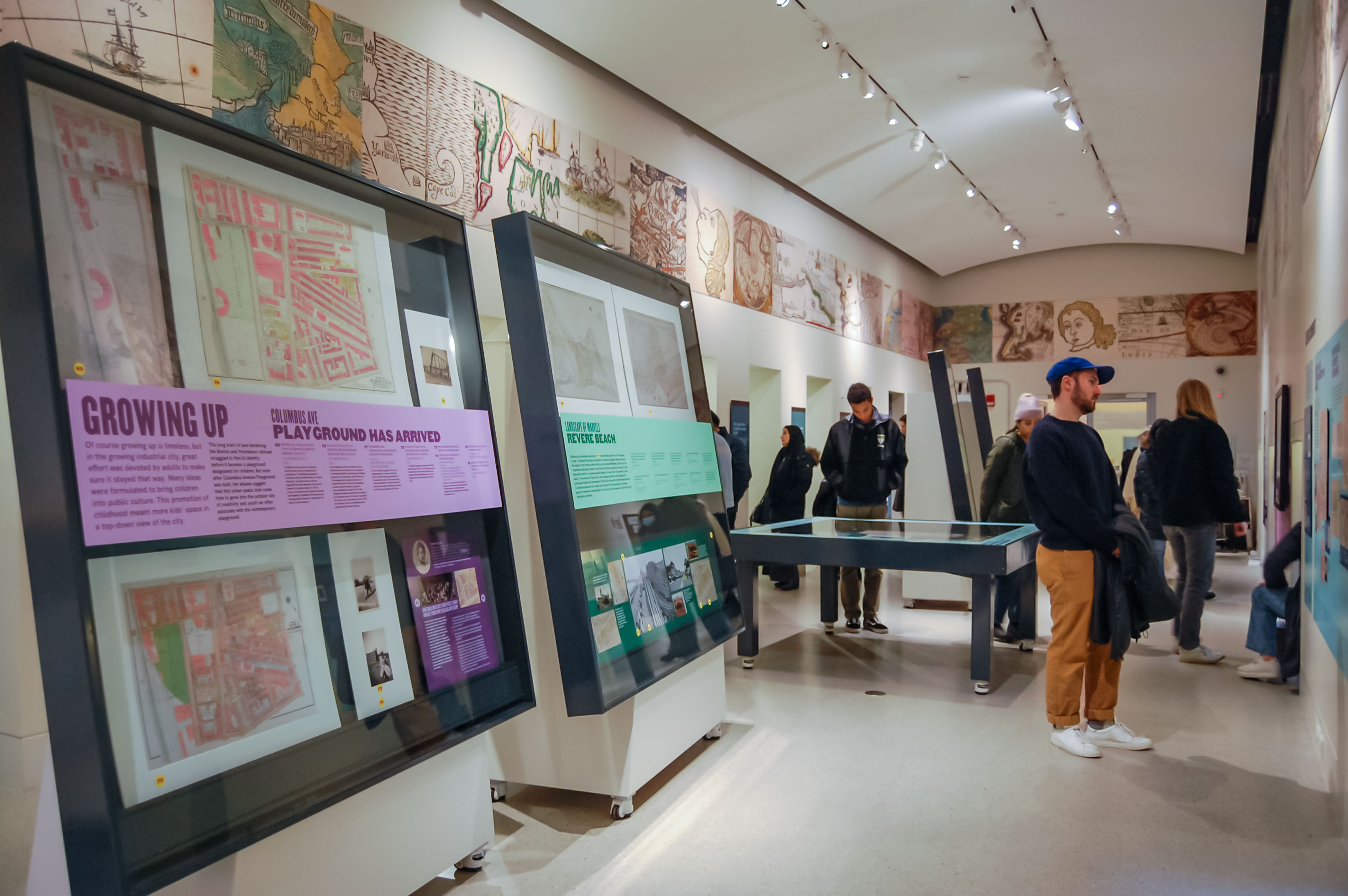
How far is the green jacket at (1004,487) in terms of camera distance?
20.3 ft

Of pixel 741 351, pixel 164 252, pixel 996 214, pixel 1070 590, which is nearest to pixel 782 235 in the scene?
pixel 741 351

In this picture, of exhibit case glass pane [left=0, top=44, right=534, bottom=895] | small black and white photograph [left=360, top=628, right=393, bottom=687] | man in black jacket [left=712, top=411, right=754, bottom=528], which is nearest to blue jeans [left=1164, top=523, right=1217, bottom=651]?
man in black jacket [left=712, top=411, right=754, bottom=528]

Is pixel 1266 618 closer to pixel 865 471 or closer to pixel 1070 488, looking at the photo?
pixel 1070 488

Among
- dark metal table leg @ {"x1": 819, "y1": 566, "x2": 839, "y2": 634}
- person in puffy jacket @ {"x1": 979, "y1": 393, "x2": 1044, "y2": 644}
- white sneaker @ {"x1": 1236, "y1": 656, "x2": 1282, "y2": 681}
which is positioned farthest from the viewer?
dark metal table leg @ {"x1": 819, "y1": 566, "x2": 839, "y2": 634}

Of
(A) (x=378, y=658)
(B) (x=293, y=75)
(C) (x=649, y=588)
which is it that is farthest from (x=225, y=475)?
(B) (x=293, y=75)

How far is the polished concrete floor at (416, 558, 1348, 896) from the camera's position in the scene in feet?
9.11

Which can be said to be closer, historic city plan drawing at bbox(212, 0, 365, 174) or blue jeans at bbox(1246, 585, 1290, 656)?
historic city plan drawing at bbox(212, 0, 365, 174)

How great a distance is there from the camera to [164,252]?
1958 millimetres

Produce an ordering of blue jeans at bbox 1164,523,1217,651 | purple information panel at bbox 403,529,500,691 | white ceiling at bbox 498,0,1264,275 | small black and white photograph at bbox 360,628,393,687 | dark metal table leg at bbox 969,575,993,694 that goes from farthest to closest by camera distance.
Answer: white ceiling at bbox 498,0,1264,275 → blue jeans at bbox 1164,523,1217,651 → dark metal table leg at bbox 969,575,993,694 → purple information panel at bbox 403,529,500,691 → small black and white photograph at bbox 360,628,393,687

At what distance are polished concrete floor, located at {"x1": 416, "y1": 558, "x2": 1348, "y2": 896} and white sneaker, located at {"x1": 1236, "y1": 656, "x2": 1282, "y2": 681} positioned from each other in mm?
178

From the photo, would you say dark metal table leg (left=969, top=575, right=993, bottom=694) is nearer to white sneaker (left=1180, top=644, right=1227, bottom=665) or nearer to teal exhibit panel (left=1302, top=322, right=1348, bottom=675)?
teal exhibit panel (left=1302, top=322, right=1348, bottom=675)

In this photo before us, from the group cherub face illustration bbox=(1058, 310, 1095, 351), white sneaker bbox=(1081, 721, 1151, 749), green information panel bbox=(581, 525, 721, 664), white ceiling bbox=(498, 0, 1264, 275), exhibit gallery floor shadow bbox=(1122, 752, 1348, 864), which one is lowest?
exhibit gallery floor shadow bbox=(1122, 752, 1348, 864)

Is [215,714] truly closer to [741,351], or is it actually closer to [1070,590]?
[1070,590]

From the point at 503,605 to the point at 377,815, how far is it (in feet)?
2.25
